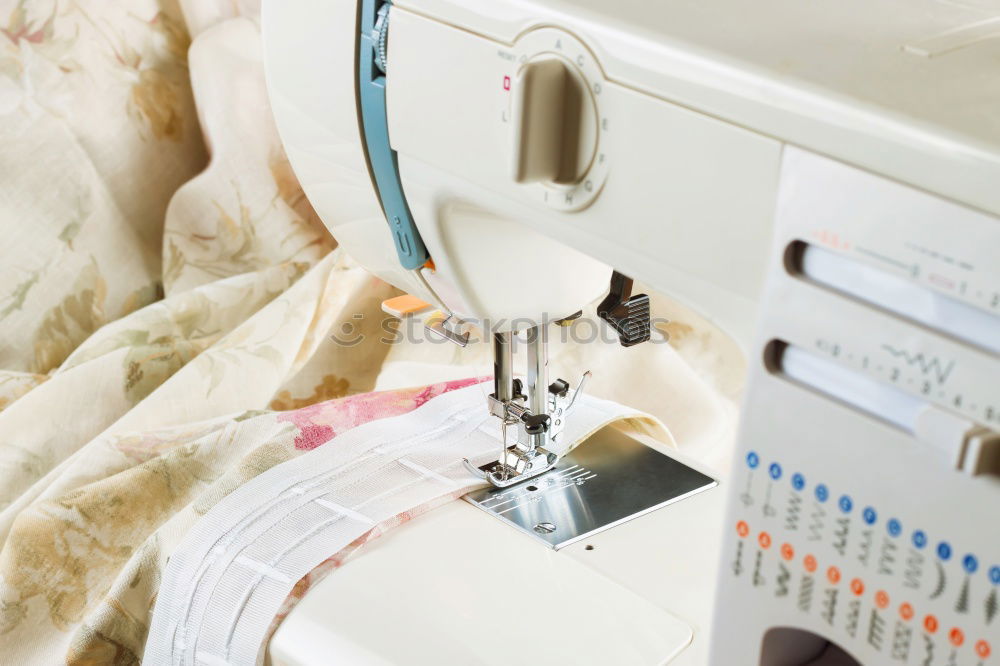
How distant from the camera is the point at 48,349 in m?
1.69

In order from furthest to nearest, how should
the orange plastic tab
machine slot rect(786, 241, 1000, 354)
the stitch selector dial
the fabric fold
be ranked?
the orange plastic tab < the fabric fold < the stitch selector dial < machine slot rect(786, 241, 1000, 354)

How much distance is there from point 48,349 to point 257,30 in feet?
1.87

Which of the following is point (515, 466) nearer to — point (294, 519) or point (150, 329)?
point (294, 519)

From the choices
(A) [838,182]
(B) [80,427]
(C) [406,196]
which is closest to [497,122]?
(C) [406,196]

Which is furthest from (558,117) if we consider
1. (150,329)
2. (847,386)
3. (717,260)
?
(150,329)

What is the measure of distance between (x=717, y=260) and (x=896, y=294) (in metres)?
0.12

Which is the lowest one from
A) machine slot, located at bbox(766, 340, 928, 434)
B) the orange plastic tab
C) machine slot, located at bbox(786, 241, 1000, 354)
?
the orange plastic tab

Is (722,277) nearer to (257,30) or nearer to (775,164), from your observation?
(775,164)

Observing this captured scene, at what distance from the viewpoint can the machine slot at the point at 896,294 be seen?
519mm

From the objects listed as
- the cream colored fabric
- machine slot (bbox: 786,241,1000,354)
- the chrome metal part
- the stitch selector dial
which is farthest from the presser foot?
machine slot (bbox: 786,241,1000,354)

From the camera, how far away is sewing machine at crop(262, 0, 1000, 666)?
1.76 feet

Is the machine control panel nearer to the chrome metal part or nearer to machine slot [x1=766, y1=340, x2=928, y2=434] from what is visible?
machine slot [x1=766, y1=340, x2=928, y2=434]

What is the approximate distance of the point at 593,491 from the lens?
1033 mm

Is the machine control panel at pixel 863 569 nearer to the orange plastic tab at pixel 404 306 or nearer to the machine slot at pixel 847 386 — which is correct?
the machine slot at pixel 847 386
